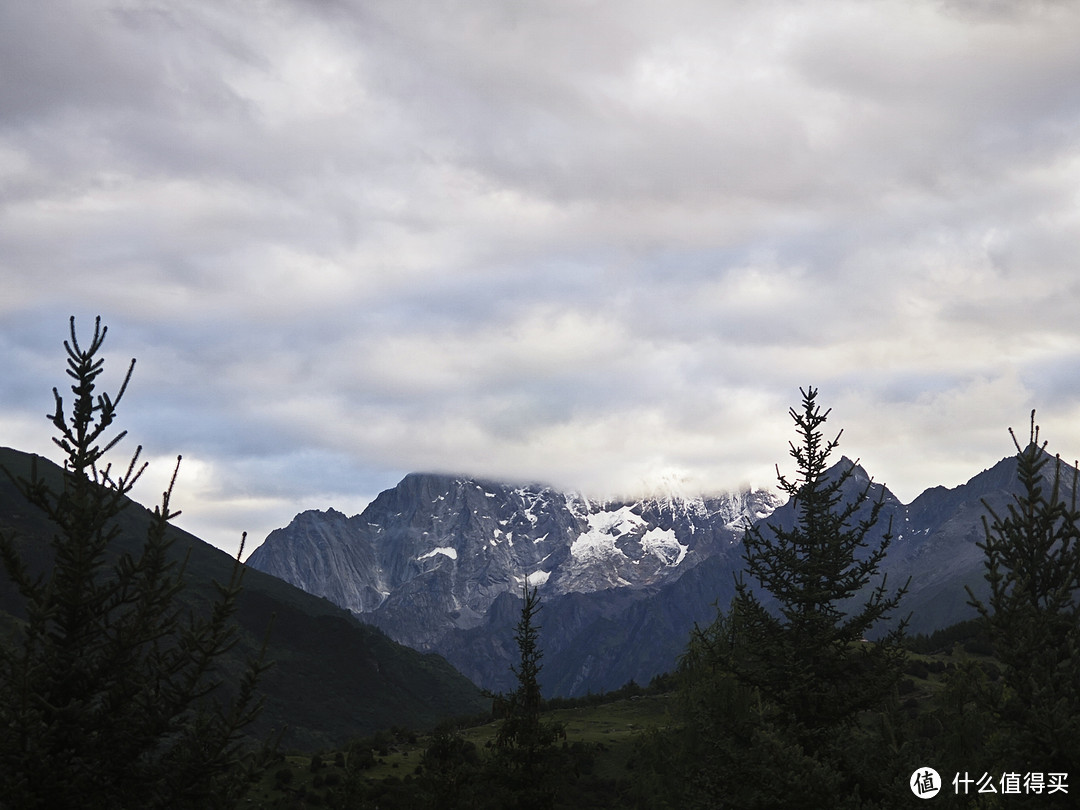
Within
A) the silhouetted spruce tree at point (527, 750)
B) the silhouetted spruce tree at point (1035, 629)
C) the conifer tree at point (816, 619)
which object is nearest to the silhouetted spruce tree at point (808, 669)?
the conifer tree at point (816, 619)

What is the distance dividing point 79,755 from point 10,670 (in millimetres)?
1877

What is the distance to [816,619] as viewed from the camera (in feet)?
93.0

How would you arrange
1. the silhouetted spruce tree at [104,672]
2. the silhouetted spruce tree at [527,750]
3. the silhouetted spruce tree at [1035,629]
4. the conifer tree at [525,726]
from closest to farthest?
the silhouetted spruce tree at [104,672]
the silhouetted spruce tree at [1035,629]
the silhouetted spruce tree at [527,750]
the conifer tree at [525,726]

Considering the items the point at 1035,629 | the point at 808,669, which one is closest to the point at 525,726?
the point at 808,669

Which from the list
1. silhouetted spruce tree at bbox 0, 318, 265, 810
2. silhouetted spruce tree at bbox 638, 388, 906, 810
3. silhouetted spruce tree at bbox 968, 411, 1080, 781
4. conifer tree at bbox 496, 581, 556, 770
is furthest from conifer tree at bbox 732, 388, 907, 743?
silhouetted spruce tree at bbox 0, 318, 265, 810

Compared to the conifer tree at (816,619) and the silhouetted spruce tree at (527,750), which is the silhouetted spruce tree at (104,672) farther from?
the silhouetted spruce tree at (527,750)

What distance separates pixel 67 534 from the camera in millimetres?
17188

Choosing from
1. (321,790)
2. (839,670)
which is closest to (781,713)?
(839,670)

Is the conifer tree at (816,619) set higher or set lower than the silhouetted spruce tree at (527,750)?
higher

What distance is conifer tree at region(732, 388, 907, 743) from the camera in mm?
27891

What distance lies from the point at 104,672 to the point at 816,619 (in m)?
20.0

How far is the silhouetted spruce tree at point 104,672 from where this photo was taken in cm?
1575

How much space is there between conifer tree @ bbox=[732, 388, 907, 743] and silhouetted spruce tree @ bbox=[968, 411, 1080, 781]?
5394 mm

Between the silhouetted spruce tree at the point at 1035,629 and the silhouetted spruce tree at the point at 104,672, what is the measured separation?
15142 millimetres
